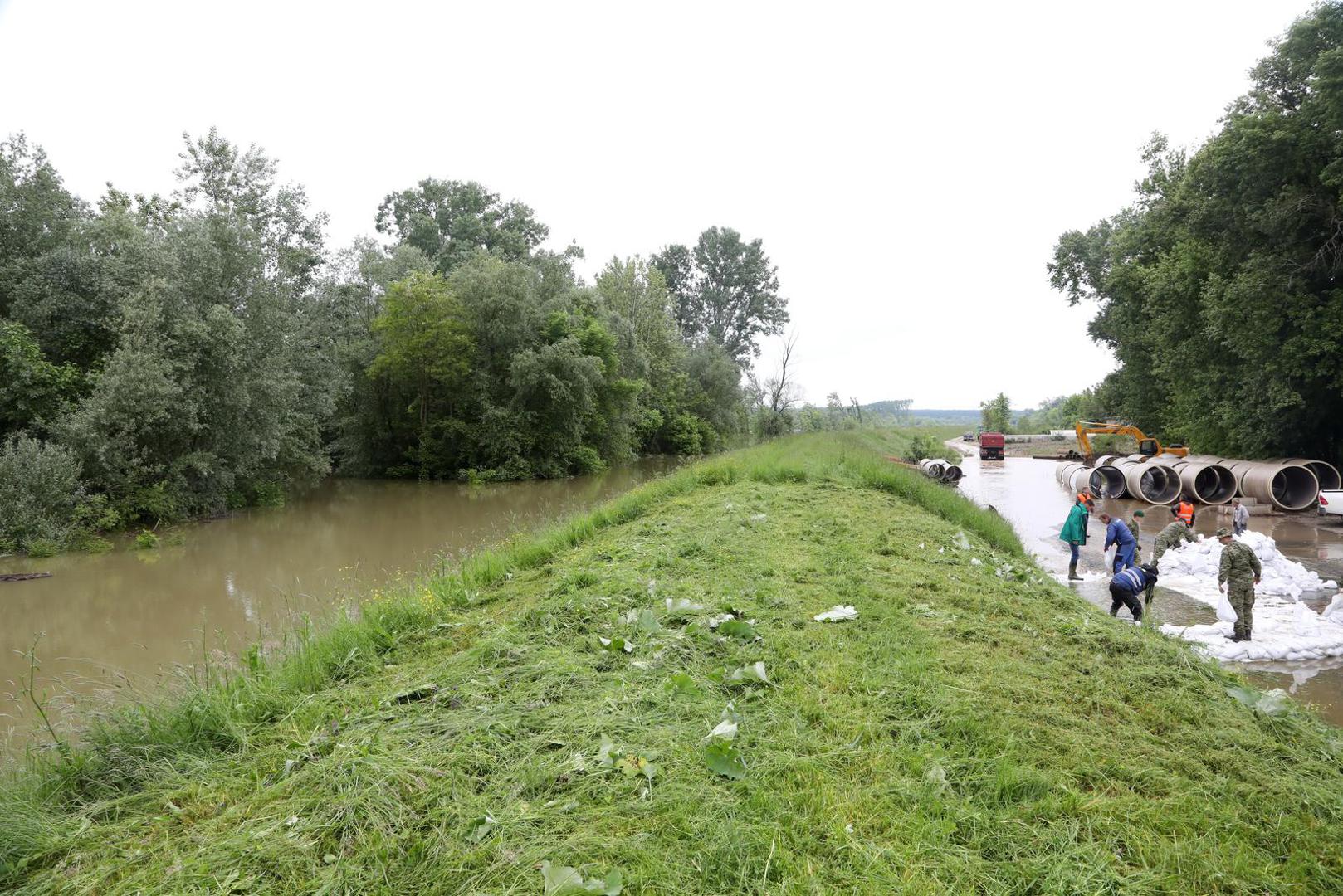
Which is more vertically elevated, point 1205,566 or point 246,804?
point 246,804

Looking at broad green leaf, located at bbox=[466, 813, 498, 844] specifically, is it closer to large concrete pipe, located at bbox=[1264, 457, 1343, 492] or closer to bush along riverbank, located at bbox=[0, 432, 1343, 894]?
bush along riverbank, located at bbox=[0, 432, 1343, 894]

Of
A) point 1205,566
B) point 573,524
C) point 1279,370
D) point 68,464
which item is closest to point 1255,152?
point 1279,370

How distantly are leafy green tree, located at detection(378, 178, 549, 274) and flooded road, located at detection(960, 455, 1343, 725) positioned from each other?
3311 cm

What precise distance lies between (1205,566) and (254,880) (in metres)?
13.6

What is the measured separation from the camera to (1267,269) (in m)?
18.9

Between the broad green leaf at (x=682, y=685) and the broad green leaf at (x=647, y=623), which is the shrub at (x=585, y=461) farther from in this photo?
the broad green leaf at (x=682, y=685)

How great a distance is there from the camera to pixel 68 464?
13773mm

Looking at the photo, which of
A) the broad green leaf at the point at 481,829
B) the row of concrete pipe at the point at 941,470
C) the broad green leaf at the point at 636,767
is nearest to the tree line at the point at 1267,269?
the row of concrete pipe at the point at 941,470

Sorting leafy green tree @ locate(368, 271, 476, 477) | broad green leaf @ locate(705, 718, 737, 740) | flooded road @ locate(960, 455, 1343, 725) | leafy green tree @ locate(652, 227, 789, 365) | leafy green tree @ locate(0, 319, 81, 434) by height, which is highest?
leafy green tree @ locate(652, 227, 789, 365)

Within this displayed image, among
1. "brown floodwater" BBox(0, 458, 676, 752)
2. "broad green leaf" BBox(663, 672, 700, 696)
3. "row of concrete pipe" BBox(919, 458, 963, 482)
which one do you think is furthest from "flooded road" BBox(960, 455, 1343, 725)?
"brown floodwater" BBox(0, 458, 676, 752)

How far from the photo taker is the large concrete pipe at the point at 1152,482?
2072cm

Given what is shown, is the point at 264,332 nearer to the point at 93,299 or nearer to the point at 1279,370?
the point at 93,299

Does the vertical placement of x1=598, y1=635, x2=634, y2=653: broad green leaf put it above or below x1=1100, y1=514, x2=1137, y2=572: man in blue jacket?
above

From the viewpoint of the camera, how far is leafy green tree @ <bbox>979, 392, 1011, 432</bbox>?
7294 centimetres
